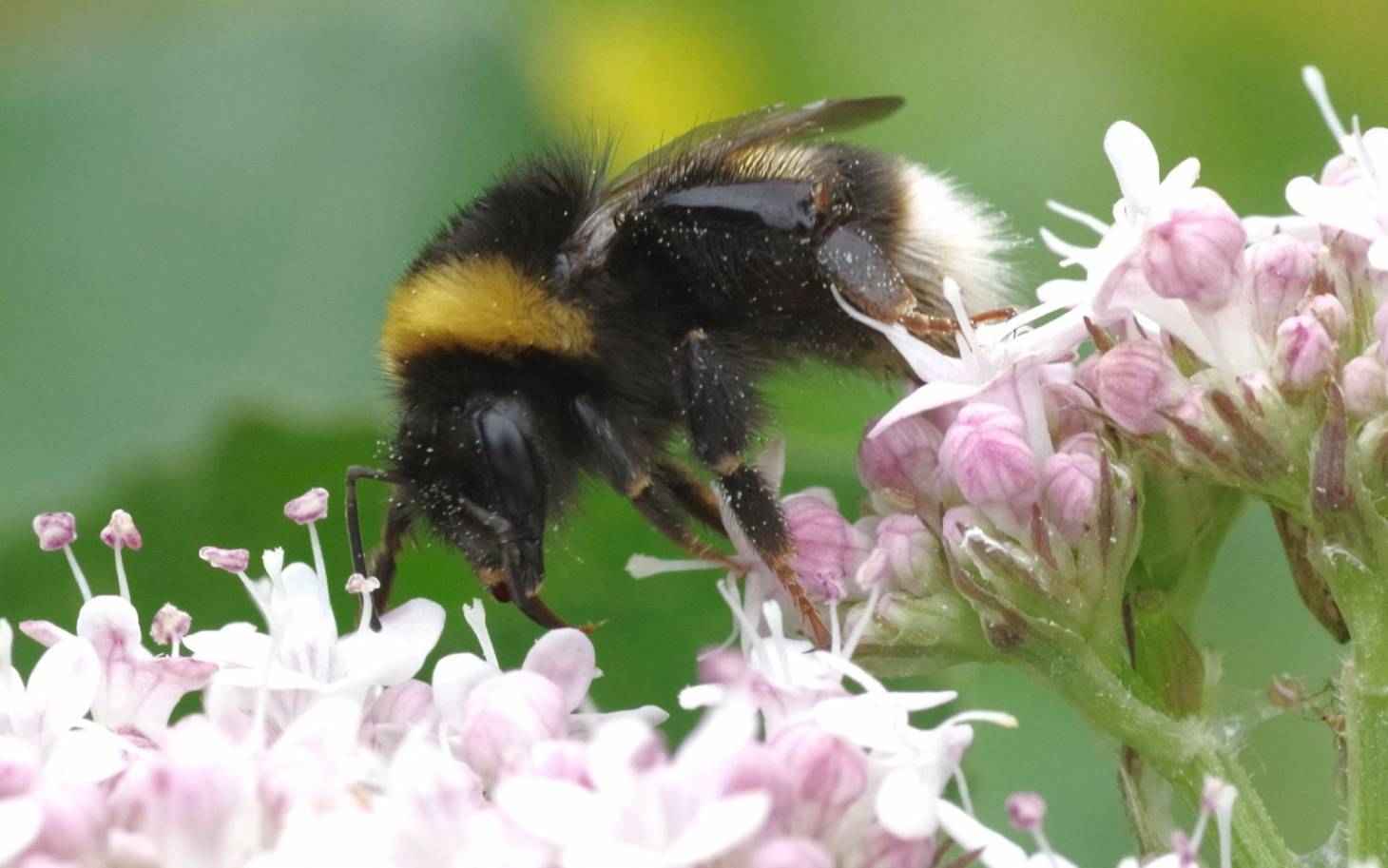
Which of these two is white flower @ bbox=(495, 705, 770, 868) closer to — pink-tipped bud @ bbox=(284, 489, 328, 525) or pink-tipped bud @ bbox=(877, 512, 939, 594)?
pink-tipped bud @ bbox=(877, 512, 939, 594)

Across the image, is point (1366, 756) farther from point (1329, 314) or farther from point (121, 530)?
point (121, 530)

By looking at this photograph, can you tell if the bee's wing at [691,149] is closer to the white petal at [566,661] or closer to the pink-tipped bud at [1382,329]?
the white petal at [566,661]

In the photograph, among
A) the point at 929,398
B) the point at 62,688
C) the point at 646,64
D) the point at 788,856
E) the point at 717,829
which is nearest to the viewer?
the point at 717,829

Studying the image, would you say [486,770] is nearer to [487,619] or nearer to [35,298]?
[487,619]

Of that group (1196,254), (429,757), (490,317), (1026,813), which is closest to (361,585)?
(490,317)

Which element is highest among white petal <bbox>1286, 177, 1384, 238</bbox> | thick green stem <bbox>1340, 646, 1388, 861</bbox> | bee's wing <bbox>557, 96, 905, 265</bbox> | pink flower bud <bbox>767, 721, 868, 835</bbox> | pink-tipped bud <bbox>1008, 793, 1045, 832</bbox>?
bee's wing <bbox>557, 96, 905, 265</bbox>

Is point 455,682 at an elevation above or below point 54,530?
below

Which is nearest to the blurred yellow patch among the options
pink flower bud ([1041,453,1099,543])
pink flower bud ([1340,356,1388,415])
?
pink flower bud ([1041,453,1099,543])

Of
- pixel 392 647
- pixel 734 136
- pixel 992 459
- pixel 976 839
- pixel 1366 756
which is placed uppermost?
pixel 734 136
